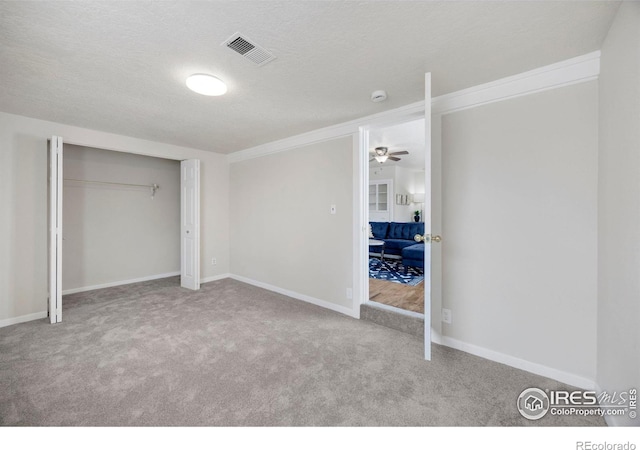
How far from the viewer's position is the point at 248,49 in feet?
5.89

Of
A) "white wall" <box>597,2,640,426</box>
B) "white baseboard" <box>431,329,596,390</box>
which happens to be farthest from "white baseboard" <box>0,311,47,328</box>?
"white wall" <box>597,2,640,426</box>

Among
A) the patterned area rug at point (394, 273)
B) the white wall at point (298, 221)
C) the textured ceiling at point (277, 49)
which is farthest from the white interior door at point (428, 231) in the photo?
the patterned area rug at point (394, 273)

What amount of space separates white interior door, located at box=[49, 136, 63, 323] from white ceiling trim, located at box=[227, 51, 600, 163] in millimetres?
3065

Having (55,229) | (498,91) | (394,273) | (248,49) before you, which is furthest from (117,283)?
(498,91)

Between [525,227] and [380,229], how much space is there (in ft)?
15.3

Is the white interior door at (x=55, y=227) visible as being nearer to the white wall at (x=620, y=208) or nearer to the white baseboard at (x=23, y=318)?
the white baseboard at (x=23, y=318)

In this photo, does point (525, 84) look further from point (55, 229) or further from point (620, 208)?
point (55, 229)

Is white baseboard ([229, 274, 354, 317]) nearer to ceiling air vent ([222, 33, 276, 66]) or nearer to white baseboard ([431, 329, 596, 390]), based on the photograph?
white baseboard ([431, 329, 596, 390])

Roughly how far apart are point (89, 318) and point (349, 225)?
3.18 m

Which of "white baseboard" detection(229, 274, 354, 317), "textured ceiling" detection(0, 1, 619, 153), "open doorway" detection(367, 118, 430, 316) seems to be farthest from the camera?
"open doorway" detection(367, 118, 430, 316)

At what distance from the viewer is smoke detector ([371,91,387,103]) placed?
2.43m

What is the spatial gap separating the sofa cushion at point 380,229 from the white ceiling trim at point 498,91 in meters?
3.78
